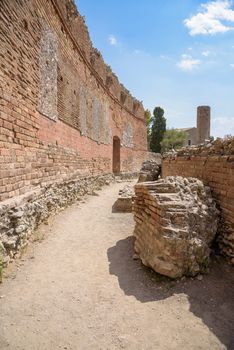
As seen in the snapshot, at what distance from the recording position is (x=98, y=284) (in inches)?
164

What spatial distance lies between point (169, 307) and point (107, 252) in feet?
6.58

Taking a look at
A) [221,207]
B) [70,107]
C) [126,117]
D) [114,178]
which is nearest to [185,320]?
[221,207]

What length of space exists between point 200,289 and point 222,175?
188 centimetres

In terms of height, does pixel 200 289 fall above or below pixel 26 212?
below

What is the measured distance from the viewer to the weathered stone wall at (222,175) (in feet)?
14.6

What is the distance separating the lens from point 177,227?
4020 millimetres

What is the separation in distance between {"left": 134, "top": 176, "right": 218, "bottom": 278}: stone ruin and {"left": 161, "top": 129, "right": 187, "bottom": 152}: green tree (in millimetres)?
28319

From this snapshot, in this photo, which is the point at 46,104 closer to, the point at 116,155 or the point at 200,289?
the point at 200,289

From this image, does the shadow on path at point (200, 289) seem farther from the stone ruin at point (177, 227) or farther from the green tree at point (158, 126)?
the green tree at point (158, 126)

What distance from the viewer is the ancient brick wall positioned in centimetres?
494

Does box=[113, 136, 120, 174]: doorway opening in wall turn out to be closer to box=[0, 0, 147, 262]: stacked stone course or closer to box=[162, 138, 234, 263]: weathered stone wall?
box=[0, 0, 147, 262]: stacked stone course

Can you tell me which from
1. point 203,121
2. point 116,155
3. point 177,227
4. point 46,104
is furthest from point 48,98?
point 116,155

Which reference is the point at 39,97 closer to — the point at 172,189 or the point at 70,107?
the point at 70,107

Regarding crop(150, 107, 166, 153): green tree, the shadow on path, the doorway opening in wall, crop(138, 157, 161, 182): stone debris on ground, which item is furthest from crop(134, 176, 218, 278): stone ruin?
crop(150, 107, 166, 153): green tree
